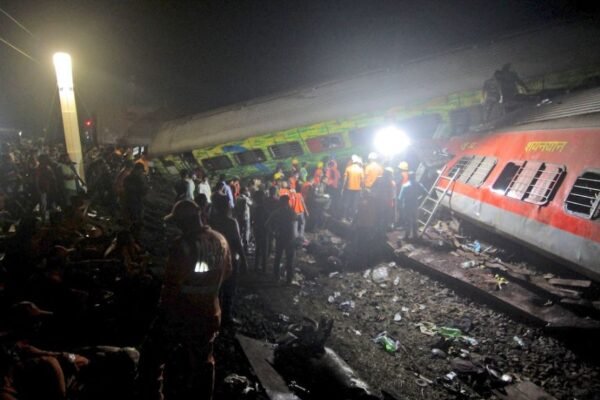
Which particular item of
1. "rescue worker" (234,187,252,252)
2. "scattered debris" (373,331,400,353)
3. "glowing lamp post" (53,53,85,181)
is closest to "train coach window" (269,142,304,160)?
"rescue worker" (234,187,252,252)

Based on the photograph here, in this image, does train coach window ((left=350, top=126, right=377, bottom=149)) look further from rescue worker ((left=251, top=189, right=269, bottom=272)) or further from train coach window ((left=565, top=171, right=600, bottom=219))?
train coach window ((left=565, top=171, right=600, bottom=219))

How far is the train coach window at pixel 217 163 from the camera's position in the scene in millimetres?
14656

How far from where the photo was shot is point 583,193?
202 inches

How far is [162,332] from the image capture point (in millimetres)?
2988

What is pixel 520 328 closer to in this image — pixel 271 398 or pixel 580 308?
pixel 580 308

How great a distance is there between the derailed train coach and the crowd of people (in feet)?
10.2

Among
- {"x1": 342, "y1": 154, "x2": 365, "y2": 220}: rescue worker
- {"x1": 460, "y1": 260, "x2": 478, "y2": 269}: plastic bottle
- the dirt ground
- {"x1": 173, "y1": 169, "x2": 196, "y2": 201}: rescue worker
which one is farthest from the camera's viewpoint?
{"x1": 342, "y1": 154, "x2": 365, "y2": 220}: rescue worker

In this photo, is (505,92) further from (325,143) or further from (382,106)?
(325,143)

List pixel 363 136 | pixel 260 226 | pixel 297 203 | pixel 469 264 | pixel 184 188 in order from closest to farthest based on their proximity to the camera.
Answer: pixel 469 264, pixel 260 226, pixel 297 203, pixel 184 188, pixel 363 136

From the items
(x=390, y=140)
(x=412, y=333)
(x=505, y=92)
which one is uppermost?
(x=505, y=92)

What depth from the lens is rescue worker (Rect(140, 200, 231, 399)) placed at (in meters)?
2.97

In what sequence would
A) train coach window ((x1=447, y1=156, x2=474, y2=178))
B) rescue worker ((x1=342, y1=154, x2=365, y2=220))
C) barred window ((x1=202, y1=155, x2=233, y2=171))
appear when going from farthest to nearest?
barred window ((x1=202, y1=155, x2=233, y2=171)) < rescue worker ((x1=342, y1=154, x2=365, y2=220)) < train coach window ((x1=447, y1=156, x2=474, y2=178))

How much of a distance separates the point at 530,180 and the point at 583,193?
3.77 ft

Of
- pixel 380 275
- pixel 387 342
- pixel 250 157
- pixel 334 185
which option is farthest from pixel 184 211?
pixel 250 157
